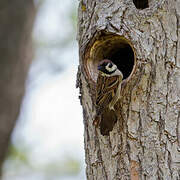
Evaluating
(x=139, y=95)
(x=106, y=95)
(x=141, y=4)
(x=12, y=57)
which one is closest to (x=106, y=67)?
(x=106, y=95)

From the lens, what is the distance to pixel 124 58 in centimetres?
405

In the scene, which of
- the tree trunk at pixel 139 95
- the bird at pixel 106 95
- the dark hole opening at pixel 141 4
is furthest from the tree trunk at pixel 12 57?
the dark hole opening at pixel 141 4

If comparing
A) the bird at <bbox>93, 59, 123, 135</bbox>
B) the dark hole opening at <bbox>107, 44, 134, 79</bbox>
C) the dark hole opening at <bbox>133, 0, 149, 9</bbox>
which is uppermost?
the dark hole opening at <bbox>133, 0, 149, 9</bbox>

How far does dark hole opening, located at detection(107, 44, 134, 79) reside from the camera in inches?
152

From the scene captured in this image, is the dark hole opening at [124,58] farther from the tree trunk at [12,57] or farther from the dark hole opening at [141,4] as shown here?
the tree trunk at [12,57]

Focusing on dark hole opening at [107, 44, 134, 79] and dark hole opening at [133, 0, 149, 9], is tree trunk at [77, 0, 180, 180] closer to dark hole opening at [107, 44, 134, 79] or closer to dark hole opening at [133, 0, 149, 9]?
dark hole opening at [133, 0, 149, 9]

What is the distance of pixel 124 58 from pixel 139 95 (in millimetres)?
906

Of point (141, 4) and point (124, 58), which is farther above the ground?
point (141, 4)

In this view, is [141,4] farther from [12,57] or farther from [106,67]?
[12,57]

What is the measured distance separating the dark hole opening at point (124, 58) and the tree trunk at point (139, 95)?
383 millimetres

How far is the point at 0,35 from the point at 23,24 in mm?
255

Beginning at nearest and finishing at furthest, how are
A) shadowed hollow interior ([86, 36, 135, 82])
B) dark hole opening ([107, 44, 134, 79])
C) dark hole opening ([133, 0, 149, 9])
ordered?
shadowed hollow interior ([86, 36, 135, 82]), dark hole opening ([133, 0, 149, 9]), dark hole opening ([107, 44, 134, 79])

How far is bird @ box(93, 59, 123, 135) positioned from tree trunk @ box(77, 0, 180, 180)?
1.9 inches

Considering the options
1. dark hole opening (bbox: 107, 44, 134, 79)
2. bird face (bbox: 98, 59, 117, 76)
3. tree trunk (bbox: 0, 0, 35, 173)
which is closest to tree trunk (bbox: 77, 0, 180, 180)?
bird face (bbox: 98, 59, 117, 76)
